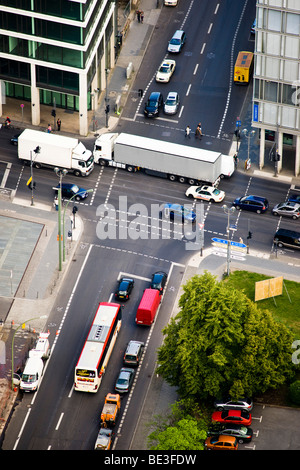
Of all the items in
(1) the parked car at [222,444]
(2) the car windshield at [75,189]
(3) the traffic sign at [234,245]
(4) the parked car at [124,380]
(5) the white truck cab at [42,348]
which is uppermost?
(2) the car windshield at [75,189]

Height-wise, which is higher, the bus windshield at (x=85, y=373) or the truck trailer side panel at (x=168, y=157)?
the truck trailer side panel at (x=168, y=157)

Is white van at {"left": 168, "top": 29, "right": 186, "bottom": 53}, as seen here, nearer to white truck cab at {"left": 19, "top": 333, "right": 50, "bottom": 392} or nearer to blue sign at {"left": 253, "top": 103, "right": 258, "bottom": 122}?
blue sign at {"left": 253, "top": 103, "right": 258, "bottom": 122}

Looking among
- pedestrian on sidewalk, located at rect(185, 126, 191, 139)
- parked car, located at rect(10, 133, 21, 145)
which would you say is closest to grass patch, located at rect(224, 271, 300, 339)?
pedestrian on sidewalk, located at rect(185, 126, 191, 139)

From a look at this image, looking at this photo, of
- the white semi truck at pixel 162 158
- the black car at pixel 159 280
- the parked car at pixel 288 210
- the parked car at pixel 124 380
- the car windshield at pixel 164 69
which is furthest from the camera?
the car windshield at pixel 164 69

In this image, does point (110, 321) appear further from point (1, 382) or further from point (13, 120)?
point (13, 120)

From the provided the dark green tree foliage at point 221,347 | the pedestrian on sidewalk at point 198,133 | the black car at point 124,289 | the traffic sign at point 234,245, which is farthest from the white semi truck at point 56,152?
the dark green tree foliage at point 221,347

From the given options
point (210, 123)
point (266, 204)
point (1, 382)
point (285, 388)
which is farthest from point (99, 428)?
point (210, 123)

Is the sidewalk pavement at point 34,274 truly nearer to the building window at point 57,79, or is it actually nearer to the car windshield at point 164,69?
the building window at point 57,79
